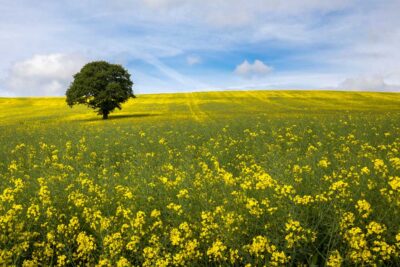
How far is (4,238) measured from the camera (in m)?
5.93

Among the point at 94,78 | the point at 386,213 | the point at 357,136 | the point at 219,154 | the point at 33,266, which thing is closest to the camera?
the point at 386,213

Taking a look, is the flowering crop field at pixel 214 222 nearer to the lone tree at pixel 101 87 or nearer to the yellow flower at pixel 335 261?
the yellow flower at pixel 335 261

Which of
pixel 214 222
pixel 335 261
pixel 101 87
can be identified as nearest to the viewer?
pixel 335 261

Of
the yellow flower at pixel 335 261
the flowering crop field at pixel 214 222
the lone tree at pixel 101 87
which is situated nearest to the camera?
the yellow flower at pixel 335 261

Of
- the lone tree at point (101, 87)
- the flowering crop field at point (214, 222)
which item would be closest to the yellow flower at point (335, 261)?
the flowering crop field at point (214, 222)

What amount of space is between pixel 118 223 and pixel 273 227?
2.71 meters

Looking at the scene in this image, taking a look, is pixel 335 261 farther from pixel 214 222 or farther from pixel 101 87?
pixel 101 87

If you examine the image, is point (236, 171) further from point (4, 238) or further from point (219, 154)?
point (4, 238)

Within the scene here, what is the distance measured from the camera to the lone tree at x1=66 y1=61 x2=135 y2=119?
4797 cm

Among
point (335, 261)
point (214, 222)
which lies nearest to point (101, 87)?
point (214, 222)

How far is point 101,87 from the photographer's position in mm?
49000

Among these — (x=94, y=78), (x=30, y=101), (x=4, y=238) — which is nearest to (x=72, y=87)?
(x=94, y=78)

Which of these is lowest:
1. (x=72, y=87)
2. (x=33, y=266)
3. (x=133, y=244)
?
(x=33, y=266)

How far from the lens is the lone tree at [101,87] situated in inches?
1889
